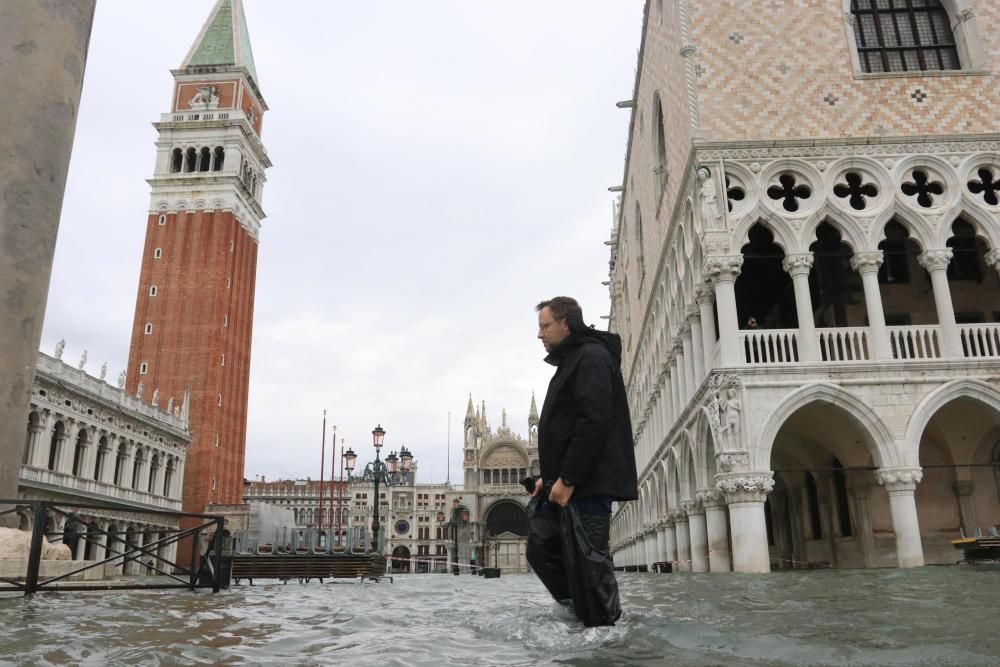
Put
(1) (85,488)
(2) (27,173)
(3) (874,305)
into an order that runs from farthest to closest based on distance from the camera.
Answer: (1) (85,488), (3) (874,305), (2) (27,173)

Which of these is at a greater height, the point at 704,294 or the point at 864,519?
the point at 704,294

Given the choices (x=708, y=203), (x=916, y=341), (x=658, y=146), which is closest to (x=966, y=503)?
(x=916, y=341)

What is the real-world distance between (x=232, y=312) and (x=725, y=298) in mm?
44047

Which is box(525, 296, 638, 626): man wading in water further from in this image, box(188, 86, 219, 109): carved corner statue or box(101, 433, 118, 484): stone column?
box(188, 86, 219, 109): carved corner statue

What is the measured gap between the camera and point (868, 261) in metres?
14.3

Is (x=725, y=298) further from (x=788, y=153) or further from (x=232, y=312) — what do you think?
(x=232, y=312)

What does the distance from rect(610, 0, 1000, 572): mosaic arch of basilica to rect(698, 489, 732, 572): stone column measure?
0.13ft

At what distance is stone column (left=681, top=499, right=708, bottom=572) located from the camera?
16.8 meters

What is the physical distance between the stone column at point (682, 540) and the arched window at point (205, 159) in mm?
45328

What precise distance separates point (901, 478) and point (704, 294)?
15.1ft

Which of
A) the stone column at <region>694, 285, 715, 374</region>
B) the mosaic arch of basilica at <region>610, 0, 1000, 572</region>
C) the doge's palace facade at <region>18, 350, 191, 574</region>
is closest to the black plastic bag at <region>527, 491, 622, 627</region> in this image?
the mosaic arch of basilica at <region>610, 0, 1000, 572</region>

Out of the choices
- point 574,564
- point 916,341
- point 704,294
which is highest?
point 704,294

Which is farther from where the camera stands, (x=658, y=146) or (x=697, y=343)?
(x=658, y=146)

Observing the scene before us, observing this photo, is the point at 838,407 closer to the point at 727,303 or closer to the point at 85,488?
the point at 727,303
